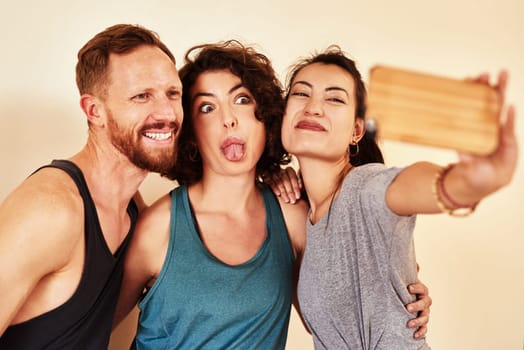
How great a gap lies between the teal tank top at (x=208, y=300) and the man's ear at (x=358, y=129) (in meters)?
0.38

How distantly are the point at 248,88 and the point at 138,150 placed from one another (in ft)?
1.17

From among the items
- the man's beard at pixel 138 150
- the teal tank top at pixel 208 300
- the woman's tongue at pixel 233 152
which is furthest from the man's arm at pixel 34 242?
the woman's tongue at pixel 233 152

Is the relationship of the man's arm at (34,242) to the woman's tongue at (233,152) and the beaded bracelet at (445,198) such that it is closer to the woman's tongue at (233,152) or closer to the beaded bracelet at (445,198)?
the woman's tongue at (233,152)

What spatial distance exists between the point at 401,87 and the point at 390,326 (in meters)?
0.69

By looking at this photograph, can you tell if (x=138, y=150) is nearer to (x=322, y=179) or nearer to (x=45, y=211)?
(x=45, y=211)

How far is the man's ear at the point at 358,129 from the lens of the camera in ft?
4.69

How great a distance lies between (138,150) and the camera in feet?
4.52

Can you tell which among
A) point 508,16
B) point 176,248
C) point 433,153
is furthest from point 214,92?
point 508,16

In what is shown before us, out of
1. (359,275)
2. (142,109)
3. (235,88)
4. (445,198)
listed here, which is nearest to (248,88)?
(235,88)

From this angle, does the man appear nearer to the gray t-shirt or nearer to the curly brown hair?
the curly brown hair

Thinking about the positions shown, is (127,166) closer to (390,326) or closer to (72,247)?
(72,247)

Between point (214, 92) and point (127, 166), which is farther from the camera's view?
point (214, 92)

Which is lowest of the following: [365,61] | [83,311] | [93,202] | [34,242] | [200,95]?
[83,311]

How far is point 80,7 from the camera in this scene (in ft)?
6.04
